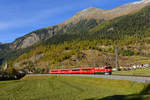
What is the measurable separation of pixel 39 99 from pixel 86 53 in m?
169

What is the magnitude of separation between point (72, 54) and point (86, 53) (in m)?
16.1

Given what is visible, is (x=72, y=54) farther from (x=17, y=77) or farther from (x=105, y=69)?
(x=105, y=69)

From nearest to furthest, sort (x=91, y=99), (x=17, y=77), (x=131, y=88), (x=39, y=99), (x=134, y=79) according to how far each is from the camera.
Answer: (x=91, y=99) < (x=39, y=99) < (x=131, y=88) < (x=134, y=79) < (x=17, y=77)

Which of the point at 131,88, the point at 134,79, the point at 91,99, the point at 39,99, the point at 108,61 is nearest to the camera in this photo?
the point at 91,99

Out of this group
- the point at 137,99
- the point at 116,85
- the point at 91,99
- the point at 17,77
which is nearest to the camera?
the point at 137,99

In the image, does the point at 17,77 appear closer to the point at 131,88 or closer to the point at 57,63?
the point at 57,63

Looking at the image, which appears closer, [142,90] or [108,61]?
[142,90]

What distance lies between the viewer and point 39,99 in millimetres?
27797

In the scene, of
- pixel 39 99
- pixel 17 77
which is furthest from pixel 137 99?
pixel 17 77

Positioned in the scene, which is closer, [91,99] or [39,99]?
[91,99]

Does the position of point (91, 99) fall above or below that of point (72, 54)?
below

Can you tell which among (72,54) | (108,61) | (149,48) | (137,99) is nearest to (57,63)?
(72,54)

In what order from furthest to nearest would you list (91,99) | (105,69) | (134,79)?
(105,69) → (134,79) → (91,99)

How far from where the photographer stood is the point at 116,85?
37281 mm
